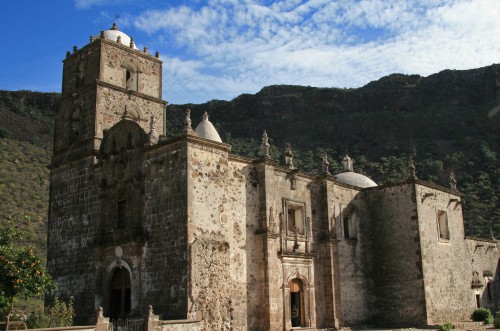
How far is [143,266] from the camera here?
19672 millimetres

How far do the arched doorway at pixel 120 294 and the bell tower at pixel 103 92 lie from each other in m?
5.13

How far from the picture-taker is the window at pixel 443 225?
2745 cm

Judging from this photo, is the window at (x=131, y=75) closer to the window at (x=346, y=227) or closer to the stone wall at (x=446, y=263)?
the window at (x=346, y=227)

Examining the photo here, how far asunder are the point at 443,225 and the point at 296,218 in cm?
866

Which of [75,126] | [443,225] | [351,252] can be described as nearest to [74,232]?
[75,126]

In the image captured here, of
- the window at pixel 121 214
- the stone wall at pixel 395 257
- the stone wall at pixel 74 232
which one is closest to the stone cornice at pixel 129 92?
the stone wall at pixel 74 232

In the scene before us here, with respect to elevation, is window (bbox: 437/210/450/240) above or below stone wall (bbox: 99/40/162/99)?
below

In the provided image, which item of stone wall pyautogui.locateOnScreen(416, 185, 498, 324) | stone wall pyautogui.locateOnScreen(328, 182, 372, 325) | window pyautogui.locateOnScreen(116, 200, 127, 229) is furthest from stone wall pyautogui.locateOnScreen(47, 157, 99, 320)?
stone wall pyautogui.locateOnScreen(416, 185, 498, 324)

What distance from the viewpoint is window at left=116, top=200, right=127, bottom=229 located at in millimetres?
21011

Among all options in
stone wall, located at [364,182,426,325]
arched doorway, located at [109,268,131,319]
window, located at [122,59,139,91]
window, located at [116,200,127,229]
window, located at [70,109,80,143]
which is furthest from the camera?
stone wall, located at [364,182,426,325]

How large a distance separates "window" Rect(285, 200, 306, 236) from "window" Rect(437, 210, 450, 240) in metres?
7.92

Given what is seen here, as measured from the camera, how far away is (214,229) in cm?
1959

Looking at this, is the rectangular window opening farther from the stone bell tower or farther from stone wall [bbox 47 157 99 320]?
stone wall [bbox 47 157 99 320]

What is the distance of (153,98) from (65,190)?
17.9 feet
